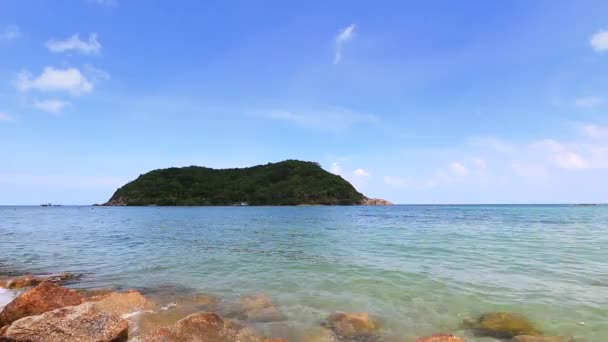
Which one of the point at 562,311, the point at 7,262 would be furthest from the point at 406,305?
the point at 7,262

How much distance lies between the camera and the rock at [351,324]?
26.5 ft

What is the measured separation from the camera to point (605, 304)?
31.6 feet

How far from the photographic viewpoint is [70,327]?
6.75m

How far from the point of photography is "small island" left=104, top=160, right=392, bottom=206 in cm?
14650

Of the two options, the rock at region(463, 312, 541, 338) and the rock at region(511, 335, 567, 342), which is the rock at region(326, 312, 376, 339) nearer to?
the rock at region(463, 312, 541, 338)

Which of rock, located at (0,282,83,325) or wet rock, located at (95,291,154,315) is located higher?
rock, located at (0,282,83,325)

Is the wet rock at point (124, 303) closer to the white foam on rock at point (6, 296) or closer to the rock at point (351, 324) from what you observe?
the white foam on rock at point (6, 296)

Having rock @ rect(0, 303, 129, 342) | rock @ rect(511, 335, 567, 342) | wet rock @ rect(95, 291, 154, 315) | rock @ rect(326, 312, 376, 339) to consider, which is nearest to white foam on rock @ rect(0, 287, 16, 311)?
wet rock @ rect(95, 291, 154, 315)

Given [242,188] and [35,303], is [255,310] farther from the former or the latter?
[242,188]

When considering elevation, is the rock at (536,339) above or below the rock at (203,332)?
below

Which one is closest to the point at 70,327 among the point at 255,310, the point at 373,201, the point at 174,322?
the point at 174,322

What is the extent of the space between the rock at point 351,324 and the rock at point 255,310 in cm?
128

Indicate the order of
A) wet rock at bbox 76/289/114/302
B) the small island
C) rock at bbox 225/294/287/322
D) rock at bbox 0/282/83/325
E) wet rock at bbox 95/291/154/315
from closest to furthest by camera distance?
rock at bbox 0/282/83/325 → rock at bbox 225/294/287/322 → wet rock at bbox 95/291/154/315 → wet rock at bbox 76/289/114/302 → the small island

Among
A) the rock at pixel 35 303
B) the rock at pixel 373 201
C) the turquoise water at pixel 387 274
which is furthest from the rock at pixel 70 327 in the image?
the rock at pixel 373 201
